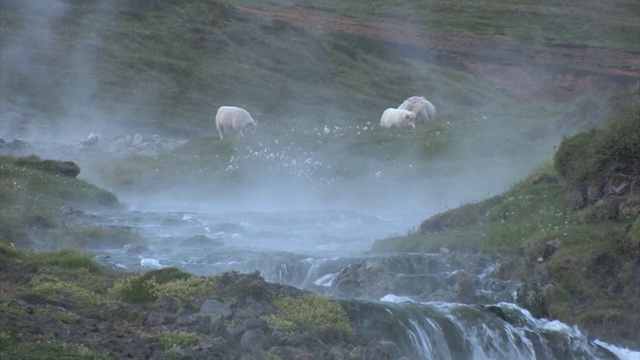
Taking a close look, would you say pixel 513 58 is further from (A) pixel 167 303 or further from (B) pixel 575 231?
(A) pixel 167 303

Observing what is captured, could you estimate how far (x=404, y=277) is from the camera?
17062mm

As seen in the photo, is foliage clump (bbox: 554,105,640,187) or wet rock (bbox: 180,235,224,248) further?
wet rock (bbox: 180,235,224,248)

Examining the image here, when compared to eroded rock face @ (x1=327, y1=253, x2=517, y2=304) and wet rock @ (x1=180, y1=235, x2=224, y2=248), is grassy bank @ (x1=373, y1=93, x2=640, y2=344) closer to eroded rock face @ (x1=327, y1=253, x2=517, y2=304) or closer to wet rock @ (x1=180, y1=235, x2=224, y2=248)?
eroded rock face @ (x1=327, y1=253, x2=517, y2=304)

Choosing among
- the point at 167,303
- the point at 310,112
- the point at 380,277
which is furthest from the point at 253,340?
the point at 310,112

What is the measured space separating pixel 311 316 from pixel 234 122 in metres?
29.2

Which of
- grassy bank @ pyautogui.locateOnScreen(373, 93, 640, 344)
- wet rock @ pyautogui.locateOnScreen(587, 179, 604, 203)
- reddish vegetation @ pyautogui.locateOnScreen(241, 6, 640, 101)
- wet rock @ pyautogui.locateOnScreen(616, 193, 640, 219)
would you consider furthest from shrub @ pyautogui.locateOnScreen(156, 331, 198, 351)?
reddish vegetation @ pyautogui.locateOnScreen(241, 6, 640, 101)

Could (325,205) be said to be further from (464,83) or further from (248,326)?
(464,83)

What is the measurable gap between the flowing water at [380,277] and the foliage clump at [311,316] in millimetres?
373

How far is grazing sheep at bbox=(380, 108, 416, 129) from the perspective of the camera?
4062 centimetres

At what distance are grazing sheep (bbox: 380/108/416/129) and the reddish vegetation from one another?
20.1 meters

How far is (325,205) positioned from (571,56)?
39.7m

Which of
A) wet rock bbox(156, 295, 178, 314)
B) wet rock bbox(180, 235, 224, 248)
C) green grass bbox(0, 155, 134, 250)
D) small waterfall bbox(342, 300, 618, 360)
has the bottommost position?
small waterfall bbox(342, 300, 618, 360)

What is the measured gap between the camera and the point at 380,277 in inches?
676

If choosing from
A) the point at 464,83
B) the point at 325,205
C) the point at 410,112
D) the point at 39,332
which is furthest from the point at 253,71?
the point at 39,332
